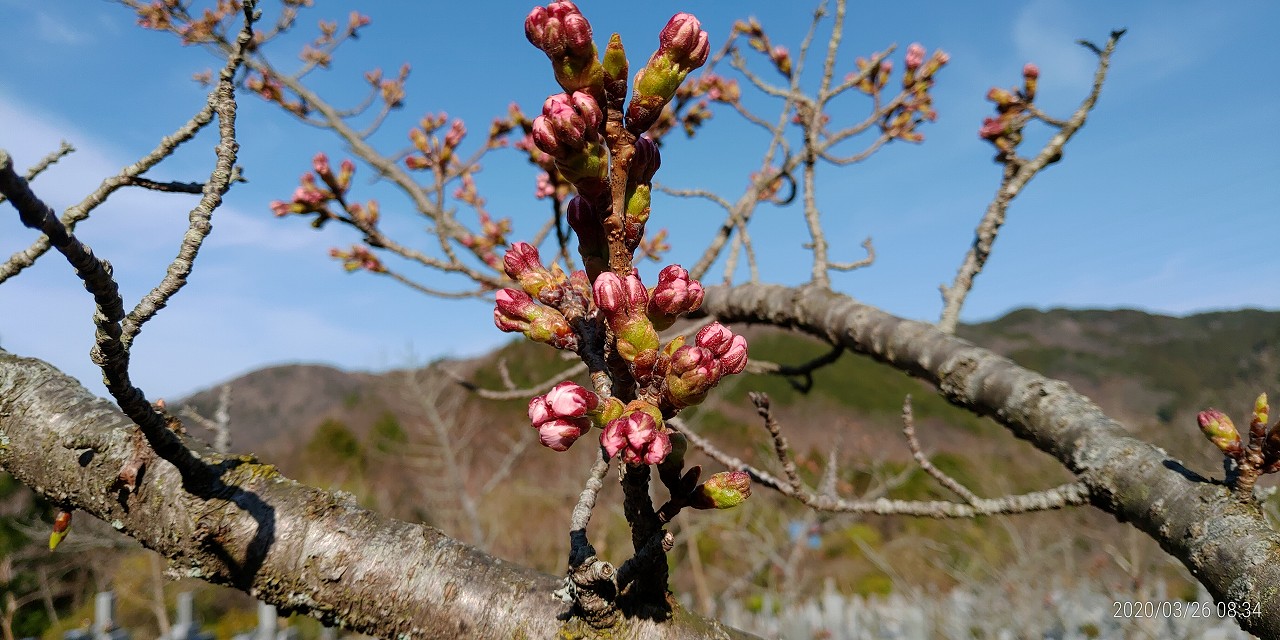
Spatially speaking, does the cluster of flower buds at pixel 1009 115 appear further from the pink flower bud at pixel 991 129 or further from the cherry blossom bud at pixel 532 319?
the cherry blossom bud at pixel 532 319

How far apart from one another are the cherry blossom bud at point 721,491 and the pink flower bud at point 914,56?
327 centimetres

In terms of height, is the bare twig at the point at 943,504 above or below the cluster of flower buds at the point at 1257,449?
below

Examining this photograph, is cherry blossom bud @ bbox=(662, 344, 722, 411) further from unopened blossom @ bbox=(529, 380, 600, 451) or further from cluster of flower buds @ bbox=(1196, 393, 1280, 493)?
cluster of flower buds @ bbox=(1196, 393, 1280, 493)

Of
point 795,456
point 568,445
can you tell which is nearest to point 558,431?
point 568,445

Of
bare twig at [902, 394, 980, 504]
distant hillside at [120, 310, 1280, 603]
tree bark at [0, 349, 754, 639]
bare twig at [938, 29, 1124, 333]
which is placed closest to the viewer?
tree bark at [0, 349, 754, 639]

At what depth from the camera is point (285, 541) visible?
3.42ft

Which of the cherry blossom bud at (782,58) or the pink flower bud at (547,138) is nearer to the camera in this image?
the pink flower bud at (547,138)

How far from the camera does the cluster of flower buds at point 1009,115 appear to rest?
7.43 feet

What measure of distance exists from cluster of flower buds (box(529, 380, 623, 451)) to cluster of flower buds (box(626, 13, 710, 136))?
1.21 feet

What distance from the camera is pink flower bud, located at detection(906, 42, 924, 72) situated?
3.37m

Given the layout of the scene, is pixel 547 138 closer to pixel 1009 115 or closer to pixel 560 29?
pixel 560 29

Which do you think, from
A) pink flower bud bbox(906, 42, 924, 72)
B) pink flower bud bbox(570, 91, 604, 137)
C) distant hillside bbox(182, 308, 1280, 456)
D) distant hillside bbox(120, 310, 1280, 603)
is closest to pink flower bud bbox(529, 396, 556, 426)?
pink flower bud bbox(570, 91, 604, 137)

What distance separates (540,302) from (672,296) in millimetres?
214

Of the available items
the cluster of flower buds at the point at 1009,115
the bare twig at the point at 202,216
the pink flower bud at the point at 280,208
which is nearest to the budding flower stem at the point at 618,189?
the bare twig at the point at 202,216
